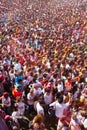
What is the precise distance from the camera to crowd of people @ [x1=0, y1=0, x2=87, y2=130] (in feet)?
35.3

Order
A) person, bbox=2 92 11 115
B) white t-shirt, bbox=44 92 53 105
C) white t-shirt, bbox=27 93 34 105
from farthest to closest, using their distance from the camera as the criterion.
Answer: white t-shirt, bbox=27 93 34 105 → white t-shirt, bbox=44 92 53 105 → person, bbox=2 92 11 115

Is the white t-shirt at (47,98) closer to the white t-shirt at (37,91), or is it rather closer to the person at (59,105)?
the white t-shirt at (37,91)

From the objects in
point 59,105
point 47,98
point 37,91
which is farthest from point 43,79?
point 59,105

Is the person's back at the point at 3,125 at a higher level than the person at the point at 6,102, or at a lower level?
higher

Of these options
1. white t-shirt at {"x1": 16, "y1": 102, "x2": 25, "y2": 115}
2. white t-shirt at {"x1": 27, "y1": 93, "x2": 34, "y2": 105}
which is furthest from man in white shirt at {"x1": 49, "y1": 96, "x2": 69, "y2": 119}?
white t-shirt at {"x1": 27, "y1": 93, "x2": 34, "y2": 105}

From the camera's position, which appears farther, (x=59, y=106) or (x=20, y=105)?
(x=20, y=105)

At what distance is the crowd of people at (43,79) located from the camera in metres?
10.8

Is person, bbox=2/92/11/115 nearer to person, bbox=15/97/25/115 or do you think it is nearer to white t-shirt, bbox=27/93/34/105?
person, bbox=15/97/25/115

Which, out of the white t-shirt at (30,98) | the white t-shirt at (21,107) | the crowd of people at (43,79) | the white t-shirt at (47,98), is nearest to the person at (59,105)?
the crowd of people at (43,79)

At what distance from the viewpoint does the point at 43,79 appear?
13.6 meters

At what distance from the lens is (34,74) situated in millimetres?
14125

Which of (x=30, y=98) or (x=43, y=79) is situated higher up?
(x=43, y=79)

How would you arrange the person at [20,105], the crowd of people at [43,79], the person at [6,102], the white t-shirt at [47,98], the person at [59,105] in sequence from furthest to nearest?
1. the white t-shirt at [47,98]
2. the person at [6,102]
3. the person at [20,105]
4. the person at [59,105]
5. the crowd of people at [43,79]

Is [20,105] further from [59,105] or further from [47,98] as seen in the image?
[59,105]
